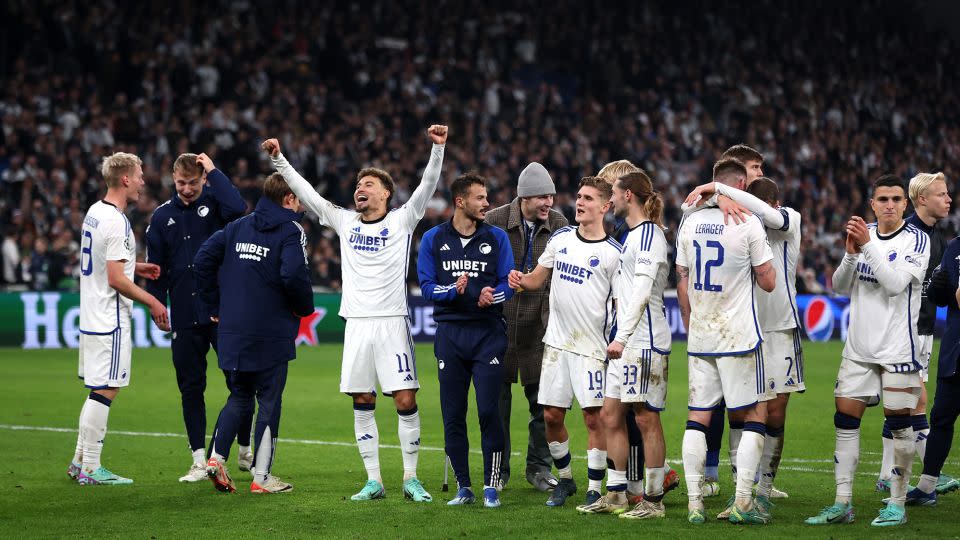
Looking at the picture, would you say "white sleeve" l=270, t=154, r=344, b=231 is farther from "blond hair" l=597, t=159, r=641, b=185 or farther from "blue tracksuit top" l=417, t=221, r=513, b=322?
"blond hair" l=597, t=159, r=641, b=185

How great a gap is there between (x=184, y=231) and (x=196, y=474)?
1.92m

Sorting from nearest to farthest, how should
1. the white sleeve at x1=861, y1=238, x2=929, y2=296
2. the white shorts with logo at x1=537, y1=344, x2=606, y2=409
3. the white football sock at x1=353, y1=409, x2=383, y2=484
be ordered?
the white sleeve at x1=861, y1=238, x2=929, y2=296 < the white shorts with logo at x1=537, y1=344, x2=606, y2=409 < the white football sock at x1=353, y1=409, x2=383, y2=484

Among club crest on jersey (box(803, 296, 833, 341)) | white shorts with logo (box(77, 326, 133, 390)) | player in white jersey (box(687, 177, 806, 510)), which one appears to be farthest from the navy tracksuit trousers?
club crest on jersey (box(803, 296, 833, 341))

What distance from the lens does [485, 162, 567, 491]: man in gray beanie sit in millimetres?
9430

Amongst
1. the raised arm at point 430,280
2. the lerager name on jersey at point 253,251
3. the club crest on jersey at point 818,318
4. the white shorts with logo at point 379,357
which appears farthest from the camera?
the club crest on jersey at point 818,318

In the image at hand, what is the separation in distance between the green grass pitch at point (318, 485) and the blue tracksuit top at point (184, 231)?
1485mm

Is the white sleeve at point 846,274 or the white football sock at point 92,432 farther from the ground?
the white sleeve at point 846,274

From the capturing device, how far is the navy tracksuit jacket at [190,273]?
9.61 meters

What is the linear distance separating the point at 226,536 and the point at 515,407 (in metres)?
7.68

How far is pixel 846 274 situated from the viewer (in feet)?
26.4

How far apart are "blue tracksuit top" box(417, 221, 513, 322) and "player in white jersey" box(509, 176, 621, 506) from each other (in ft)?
0.90

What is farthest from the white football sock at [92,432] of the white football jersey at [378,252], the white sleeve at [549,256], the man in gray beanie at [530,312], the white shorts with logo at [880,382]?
the white shorts with logo at [880,382]

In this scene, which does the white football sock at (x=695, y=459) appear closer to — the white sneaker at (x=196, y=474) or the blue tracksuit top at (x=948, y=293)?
the blue tracksuit top at (x=948, y=293)

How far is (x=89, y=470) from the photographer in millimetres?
9258
